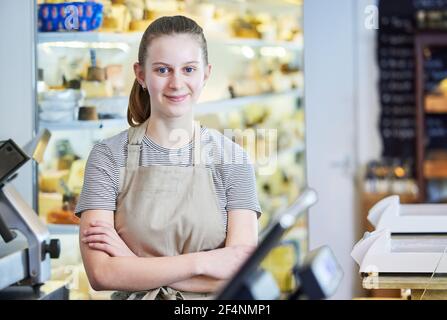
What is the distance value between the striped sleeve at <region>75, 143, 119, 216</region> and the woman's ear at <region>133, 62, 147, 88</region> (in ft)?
0.63

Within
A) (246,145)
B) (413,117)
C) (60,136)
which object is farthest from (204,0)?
(413,117)

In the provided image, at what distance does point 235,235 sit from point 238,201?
0.29ft

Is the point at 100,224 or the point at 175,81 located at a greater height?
the point at 175,81

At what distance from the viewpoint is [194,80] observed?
2131 millimetres

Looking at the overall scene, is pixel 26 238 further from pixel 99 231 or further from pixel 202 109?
pixel 202 109

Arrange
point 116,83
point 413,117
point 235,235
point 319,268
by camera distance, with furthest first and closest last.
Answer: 1. point 413,117
2. point 116,83
3. point 235,235
4. point 319,268

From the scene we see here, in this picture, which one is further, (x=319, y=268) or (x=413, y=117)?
(x=413, y=117)

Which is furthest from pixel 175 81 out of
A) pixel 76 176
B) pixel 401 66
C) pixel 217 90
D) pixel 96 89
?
pixel 401 66

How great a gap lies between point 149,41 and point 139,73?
88 millimetres

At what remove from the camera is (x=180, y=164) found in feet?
7.00

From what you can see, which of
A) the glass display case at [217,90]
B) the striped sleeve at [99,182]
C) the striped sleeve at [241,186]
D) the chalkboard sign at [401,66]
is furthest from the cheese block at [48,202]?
the chalkboard sign at [401,66]

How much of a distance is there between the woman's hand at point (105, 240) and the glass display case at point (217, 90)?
0.11m

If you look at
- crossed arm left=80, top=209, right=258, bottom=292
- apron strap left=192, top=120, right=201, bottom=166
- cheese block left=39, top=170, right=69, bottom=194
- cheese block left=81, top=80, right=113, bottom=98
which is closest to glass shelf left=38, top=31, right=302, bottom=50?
cheese block left=81, top=80, right=113, bottom=98
